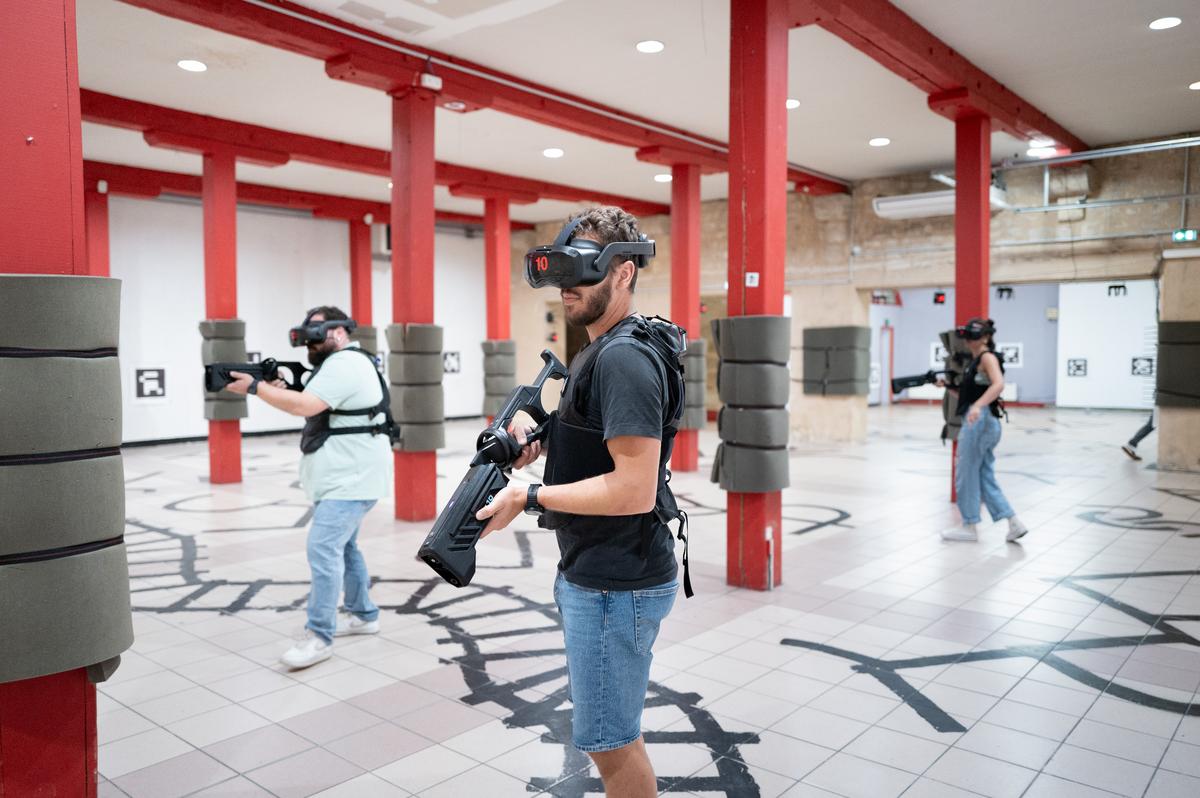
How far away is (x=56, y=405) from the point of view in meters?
2.17

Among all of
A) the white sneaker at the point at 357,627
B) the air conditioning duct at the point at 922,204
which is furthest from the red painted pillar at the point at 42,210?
the air conditioning duct at the point at 922,204

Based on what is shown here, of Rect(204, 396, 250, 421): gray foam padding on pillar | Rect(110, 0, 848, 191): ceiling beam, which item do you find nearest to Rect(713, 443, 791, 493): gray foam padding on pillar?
Rect(110, 0, 848, 191): ceiling beam

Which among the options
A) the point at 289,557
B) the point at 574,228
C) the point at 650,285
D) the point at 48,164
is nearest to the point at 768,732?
the point at 574,228

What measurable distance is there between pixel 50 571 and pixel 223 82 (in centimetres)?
716

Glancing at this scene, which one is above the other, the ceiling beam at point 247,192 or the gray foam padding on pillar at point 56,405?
the ceiling beam at point 247,192

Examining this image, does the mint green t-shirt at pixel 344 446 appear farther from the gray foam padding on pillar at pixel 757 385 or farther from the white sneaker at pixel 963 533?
the white sneaker at pixel 963 533

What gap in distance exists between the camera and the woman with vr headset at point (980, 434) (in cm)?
656

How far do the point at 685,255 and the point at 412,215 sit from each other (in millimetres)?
4434

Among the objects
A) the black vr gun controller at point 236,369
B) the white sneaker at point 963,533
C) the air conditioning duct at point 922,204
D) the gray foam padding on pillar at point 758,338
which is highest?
the air conditioning duct at point 922,204

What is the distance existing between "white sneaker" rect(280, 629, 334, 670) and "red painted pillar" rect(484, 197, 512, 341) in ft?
31.8

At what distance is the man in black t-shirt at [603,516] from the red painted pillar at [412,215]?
5.50m

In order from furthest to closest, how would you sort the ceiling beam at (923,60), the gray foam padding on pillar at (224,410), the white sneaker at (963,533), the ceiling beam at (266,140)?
the gray foam padding on pillar at (224,410) < the ceiling beam at (266,140) < the white sneaker at (963,533) < the ceiling beam at (923,60)

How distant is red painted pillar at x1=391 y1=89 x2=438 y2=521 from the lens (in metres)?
7.31

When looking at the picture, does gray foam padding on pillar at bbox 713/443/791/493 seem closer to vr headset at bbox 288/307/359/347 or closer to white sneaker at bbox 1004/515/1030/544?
white sneaker at bbox 1004/515/1030/544
